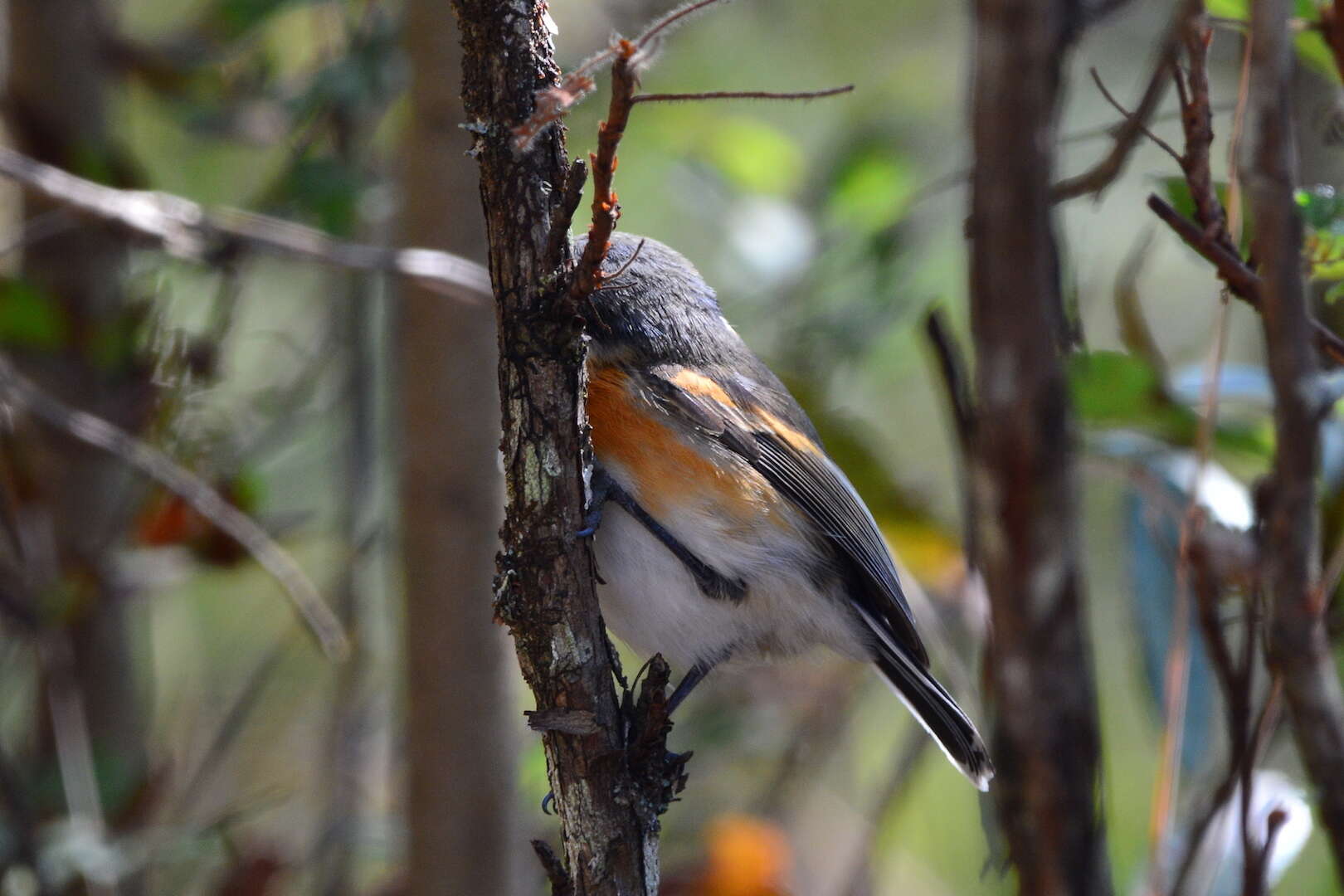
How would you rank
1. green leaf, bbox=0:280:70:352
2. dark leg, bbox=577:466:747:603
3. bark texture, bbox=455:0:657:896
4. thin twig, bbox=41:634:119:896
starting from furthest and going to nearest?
1. thin twig, bbox=41:634:119:896
2. green leaf, bbox=0:280:70:352
3. dark leg, bbox=577:466:747:603
4. bark texture, bbox=455:0:657:896

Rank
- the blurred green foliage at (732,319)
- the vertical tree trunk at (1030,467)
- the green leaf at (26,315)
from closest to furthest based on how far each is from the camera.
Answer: the vertical tree trunk at (1030,467) < the green leaf at (26,315) < the blurred green foliage at (732,319)

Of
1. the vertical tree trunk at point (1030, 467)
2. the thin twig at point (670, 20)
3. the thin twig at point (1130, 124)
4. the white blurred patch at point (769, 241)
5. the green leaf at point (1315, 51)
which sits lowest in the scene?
the vertical tree trunk at point (1030, 467)

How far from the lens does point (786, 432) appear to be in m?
2.45

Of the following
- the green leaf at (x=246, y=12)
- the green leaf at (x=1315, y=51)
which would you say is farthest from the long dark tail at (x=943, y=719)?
the green leaf at (x=246, y=12)

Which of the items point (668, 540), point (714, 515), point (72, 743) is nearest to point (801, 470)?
point (714, 515)

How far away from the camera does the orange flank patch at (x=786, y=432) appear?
2404 millimetres

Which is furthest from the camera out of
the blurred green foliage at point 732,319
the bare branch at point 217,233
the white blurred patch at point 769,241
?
the white blurred patch at point 769,241

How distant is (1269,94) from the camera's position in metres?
1.11

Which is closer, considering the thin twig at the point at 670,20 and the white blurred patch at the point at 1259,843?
the thin twig at the point at 670,20

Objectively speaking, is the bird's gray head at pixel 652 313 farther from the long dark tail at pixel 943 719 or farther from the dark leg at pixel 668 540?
the long dark tail at pixel 943 719

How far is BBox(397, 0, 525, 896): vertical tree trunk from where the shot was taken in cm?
271

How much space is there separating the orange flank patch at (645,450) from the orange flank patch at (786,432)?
0.72 feet

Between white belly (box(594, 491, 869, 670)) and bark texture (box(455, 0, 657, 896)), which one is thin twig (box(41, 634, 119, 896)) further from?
bark texture (box(455, 0, 657, 896))

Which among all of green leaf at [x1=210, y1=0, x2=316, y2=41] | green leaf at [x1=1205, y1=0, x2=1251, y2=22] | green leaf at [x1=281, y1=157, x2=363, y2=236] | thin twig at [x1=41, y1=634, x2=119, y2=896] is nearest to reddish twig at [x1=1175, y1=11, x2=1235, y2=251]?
green leaf at [x1=1205, y1=0, x2=1251, y2=22]
